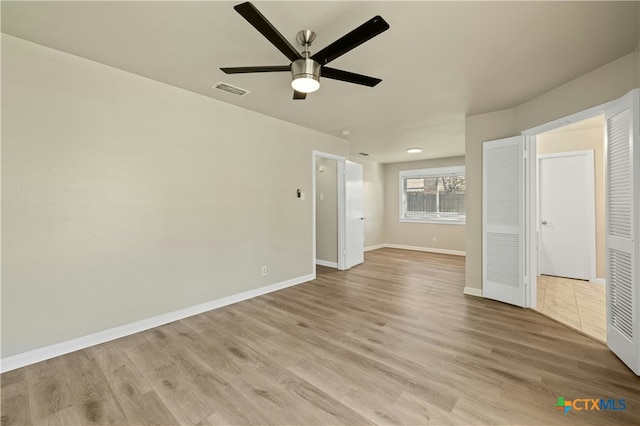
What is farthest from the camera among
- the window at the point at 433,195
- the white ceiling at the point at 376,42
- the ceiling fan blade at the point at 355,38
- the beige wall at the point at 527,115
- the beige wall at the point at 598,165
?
the window at the point at 433,195

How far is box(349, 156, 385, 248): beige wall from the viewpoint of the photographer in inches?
306

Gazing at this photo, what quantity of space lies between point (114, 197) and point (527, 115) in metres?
4.74

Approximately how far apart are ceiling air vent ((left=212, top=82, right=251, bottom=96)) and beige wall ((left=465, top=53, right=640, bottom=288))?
3155mm

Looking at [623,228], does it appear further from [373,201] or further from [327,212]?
[373,201]

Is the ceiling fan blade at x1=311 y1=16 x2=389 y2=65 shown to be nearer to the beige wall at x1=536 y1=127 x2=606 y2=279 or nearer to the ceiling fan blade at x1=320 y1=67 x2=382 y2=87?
the ceiling fan blade at x1=320 y1=67 x2=382 y2=87

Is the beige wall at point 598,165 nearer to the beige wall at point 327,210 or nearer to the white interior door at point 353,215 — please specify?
the white interior door at point 353,215

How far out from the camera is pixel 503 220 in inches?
141

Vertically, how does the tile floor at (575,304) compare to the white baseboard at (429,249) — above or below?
below

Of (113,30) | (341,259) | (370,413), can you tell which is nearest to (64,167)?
(113,30)

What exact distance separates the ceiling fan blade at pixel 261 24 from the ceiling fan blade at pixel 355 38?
0.21 meters

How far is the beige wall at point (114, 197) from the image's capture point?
86.8 inches

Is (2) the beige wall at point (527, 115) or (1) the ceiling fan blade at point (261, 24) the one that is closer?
(1) the ceiling fan blade at point (261, 24)
